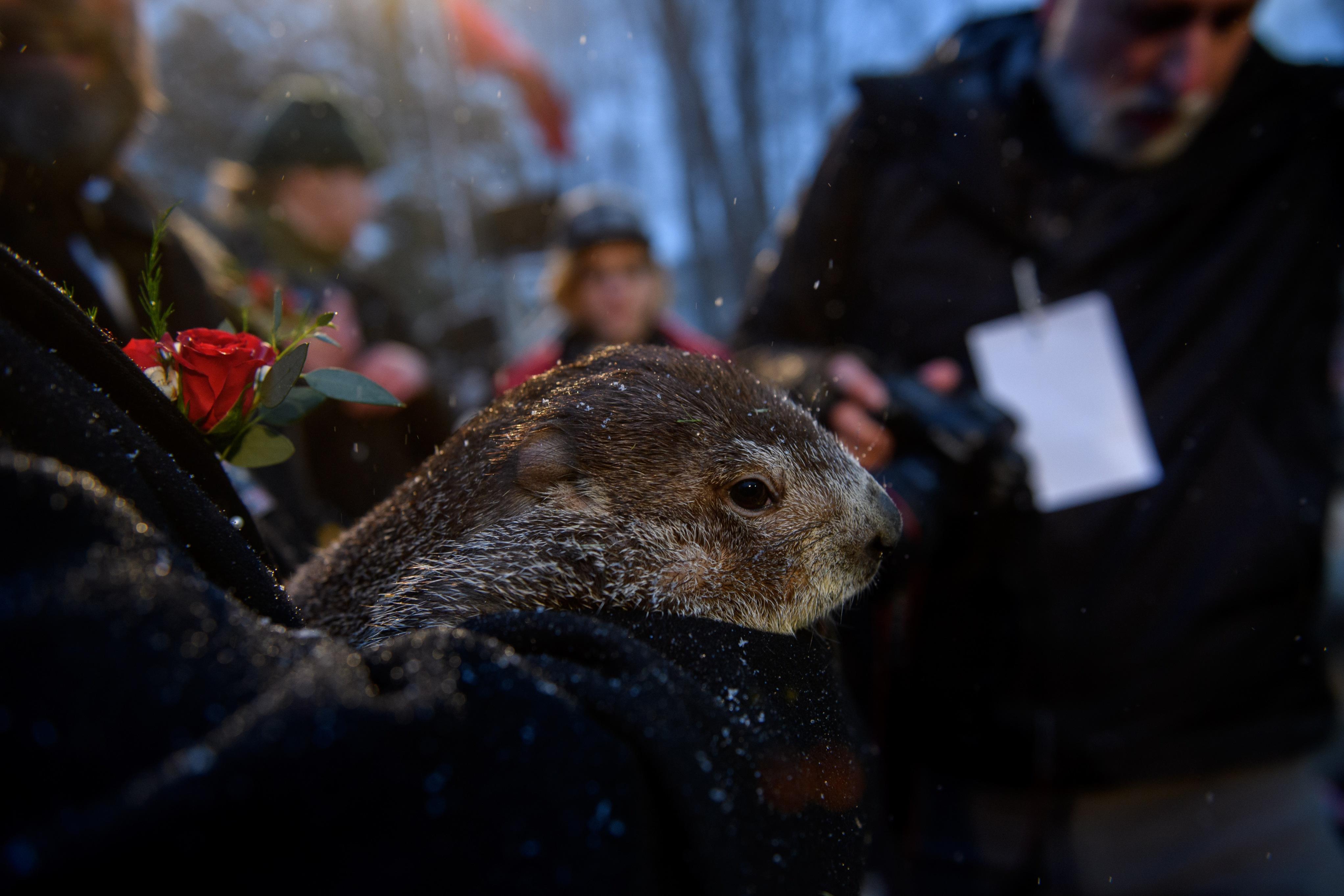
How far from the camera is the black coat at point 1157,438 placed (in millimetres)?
2426

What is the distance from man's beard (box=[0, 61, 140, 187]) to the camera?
134 cm

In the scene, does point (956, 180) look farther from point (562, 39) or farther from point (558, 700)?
point (558, 700)

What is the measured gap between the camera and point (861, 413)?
6.47ft

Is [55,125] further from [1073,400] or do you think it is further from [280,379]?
[1073,400]

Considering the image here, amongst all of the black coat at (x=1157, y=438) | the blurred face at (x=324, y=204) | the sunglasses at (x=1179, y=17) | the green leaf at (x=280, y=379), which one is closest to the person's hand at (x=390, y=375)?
the green leaf at (x=280, y=379)

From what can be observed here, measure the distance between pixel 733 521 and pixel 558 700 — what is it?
0.74 metres

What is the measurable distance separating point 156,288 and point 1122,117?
9.99ft

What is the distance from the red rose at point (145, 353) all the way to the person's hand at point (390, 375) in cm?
31

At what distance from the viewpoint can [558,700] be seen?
0.72m

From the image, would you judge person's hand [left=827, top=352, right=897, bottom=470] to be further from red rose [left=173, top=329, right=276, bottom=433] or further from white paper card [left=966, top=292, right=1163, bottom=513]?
red rose [left=173, top=329, right=276, bottom=433]

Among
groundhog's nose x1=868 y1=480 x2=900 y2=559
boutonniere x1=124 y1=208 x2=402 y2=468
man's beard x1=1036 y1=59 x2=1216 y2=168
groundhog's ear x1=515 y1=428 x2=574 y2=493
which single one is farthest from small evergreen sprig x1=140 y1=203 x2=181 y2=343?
man's beard x1=1036 y1=59 x2=1216 y2=168

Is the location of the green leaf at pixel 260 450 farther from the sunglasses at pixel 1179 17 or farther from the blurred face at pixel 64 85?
the sunglasses at pixel 1179 17

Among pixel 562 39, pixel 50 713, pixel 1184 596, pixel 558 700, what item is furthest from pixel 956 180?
pixel 50 713

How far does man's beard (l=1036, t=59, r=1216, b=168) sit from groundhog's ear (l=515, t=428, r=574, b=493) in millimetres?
2396
